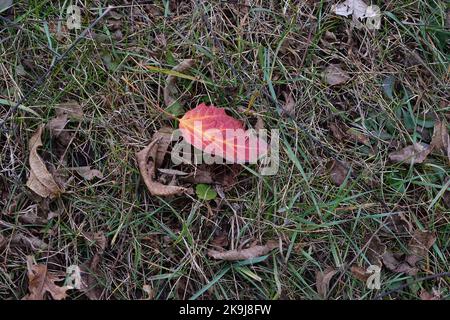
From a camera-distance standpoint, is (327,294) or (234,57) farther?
(234,57)

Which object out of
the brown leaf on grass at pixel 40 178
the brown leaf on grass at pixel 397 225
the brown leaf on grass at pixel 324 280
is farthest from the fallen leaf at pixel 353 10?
the brown leaf on grass at pixel 40 178

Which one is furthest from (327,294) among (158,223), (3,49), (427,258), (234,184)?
(3,49)

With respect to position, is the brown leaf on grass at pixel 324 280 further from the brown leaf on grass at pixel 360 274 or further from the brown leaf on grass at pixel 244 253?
the brown leaf on grass at pixel 244 253

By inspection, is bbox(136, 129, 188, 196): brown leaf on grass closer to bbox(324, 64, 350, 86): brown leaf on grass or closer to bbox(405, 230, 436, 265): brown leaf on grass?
bbox(324, 64, 350, 86): brown leaf on grass

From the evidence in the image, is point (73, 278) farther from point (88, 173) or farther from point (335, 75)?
point (335, 75)

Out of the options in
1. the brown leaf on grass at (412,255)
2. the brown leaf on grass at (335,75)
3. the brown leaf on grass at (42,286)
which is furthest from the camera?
the brown leaf on grass at (335,75)

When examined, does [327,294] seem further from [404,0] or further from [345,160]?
[404,0]

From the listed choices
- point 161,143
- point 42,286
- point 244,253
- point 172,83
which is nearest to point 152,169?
point 161,143
